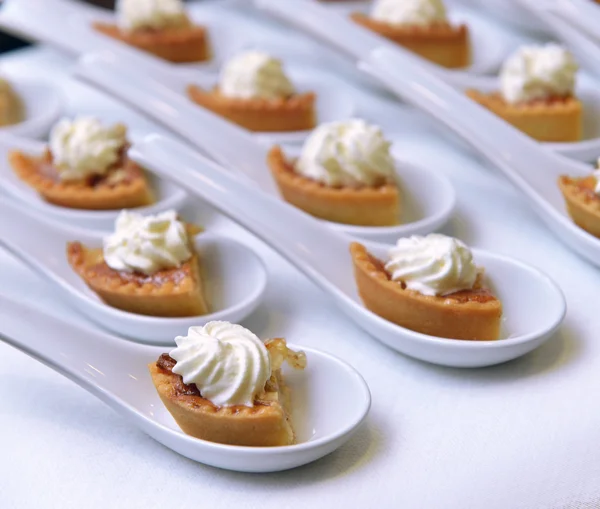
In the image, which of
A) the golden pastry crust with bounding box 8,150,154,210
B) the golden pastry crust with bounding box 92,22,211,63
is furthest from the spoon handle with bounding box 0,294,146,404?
the golden pastry crust with bounding box 92,22,211,63

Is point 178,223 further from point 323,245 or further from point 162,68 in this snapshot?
point 162,68

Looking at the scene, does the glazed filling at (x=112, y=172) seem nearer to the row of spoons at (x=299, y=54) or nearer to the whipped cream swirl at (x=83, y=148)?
the whipped cream swirl at (x=83, y=148)

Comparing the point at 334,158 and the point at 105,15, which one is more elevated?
the point at 334,158

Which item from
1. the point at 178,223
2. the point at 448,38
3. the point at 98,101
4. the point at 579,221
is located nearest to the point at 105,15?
the point at 98,101

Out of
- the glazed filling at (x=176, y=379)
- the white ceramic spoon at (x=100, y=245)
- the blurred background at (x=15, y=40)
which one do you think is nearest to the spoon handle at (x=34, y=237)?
the white ceramic spoon at (x=100, y=245)

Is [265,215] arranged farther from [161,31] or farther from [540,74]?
[161,31]

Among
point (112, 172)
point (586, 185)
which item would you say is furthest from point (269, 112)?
point (586, 185)

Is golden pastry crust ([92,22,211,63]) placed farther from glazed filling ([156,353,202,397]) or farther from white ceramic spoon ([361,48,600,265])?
glazed filling ([156,353,202,397])
